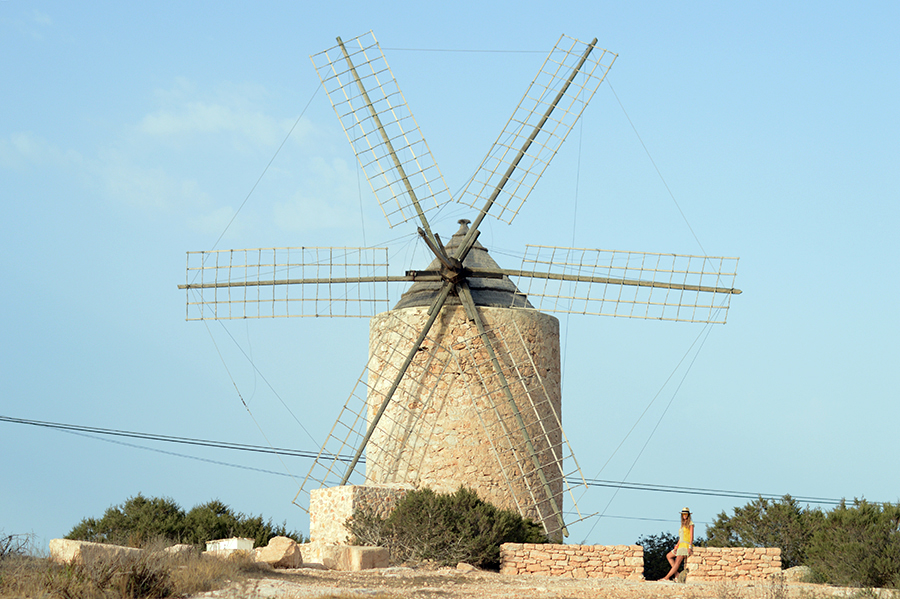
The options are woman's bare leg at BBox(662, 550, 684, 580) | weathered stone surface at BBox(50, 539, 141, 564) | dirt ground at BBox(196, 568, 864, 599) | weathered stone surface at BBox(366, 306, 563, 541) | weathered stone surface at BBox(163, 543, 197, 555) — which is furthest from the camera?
weathered stone surface at BBox(366, 306, 563, 541)

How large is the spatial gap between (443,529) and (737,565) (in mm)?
3263

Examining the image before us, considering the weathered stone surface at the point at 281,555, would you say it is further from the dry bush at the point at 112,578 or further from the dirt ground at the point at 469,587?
the dry bush at the point at 112,578

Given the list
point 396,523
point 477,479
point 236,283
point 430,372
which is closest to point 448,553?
point 396,523

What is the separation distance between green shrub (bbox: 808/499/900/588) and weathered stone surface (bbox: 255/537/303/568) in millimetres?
Answer: 5616

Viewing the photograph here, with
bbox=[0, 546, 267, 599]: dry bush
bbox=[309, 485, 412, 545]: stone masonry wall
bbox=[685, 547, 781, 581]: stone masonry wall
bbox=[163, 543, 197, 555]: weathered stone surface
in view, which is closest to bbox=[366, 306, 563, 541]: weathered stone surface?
bbox=[309, 485, 412, 545]: stone masonry wall

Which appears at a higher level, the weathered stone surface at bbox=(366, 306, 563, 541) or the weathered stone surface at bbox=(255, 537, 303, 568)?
the weathered stone surface at bbox=(366, 306, 563, 541)

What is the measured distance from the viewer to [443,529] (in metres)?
11.5

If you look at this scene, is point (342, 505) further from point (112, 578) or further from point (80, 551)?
point (112, 578)

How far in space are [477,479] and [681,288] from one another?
3771 millimetres

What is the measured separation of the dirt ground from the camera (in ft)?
26.2

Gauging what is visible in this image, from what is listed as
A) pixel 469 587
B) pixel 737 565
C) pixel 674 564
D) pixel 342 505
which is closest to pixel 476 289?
pixel 342 505

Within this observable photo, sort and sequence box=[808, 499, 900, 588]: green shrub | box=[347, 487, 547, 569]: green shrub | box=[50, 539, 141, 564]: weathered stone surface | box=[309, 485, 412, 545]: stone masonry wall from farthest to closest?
box=[309, 485, 412, 545]: stone masonry wall < box=[347, 487, 547, 569]: green shrub < box=[808, 499, 900, 588]: green shrub < box=[50, 539, 141, 564]: weathered stone surface

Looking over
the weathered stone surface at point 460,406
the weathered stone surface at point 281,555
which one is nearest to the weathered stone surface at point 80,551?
the weathered stone surface at point 281,555

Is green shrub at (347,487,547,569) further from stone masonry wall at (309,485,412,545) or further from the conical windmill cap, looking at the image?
the conical windmill cap
